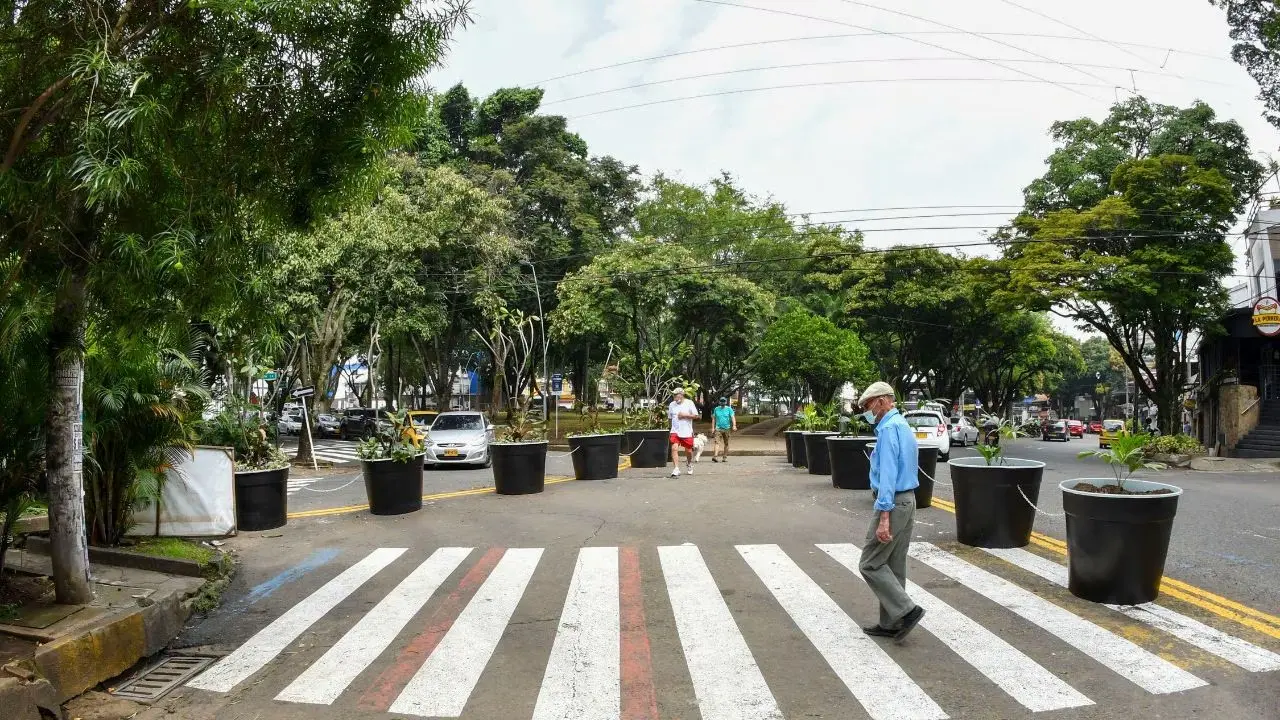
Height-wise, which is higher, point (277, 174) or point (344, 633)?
point (277, 174)

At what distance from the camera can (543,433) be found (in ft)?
50.9

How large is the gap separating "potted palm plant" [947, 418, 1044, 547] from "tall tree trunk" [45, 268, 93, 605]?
24.7ft

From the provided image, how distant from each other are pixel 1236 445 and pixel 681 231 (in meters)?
22.9

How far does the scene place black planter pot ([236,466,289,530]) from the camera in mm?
10430

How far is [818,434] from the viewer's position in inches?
698

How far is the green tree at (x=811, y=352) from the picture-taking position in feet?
114

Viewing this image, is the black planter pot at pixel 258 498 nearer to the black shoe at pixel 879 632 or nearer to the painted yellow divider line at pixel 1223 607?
the black shoe at pixel 879 632

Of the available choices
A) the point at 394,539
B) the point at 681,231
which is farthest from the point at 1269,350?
the point at 394,539

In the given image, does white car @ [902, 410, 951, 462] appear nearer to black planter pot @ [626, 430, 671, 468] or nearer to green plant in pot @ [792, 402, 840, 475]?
green plant in pot @ [792, 402, 840, 475]

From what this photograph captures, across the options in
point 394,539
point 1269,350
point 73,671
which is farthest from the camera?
point 1269,350

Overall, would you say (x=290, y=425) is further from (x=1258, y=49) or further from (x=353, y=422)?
(x=1258, y=49)

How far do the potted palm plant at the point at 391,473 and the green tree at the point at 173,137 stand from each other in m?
5.53

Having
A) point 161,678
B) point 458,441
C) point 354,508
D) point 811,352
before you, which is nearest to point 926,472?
point 354,508

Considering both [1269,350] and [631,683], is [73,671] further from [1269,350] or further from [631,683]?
[1269,350]
